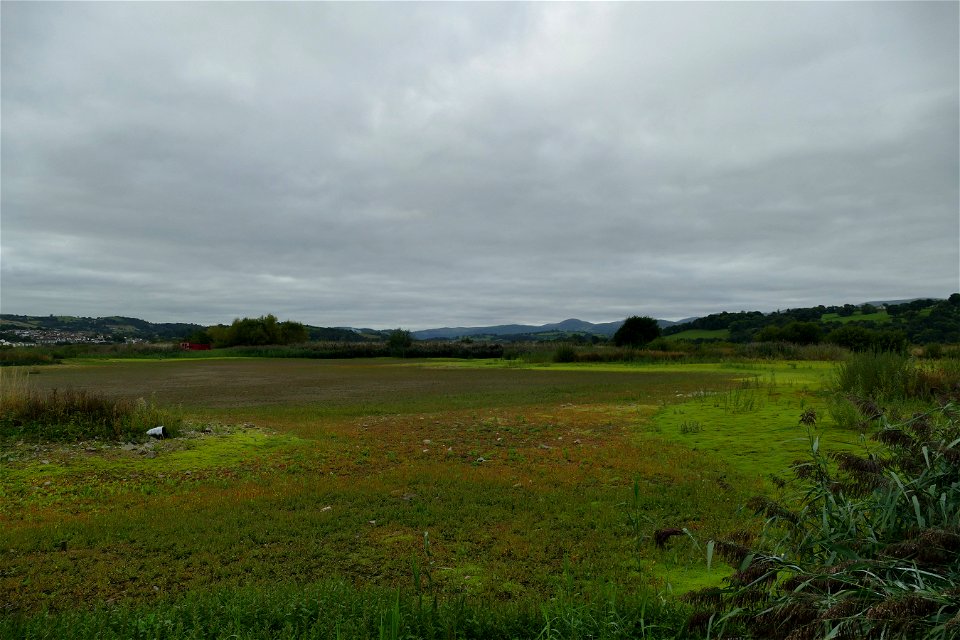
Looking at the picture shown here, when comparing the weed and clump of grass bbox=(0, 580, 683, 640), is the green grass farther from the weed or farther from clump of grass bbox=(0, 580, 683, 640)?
clump of grass bbox=(0, 580, 683, 640)

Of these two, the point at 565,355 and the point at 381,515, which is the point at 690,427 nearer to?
the point at 381,515

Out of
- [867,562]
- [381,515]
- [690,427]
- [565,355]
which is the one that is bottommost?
[381,515]

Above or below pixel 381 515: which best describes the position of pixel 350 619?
above

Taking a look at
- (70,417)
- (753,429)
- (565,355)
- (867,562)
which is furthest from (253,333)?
(867,562)

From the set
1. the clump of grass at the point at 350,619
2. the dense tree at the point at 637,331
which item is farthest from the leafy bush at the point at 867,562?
the dense tree at the point at 637,331

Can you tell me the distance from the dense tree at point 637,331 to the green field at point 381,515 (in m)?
54.1

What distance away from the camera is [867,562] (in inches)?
95.2

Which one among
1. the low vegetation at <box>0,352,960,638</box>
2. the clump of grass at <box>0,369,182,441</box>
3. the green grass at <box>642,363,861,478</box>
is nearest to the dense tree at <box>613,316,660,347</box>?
the green grass at <box>642,363,861,478</box>

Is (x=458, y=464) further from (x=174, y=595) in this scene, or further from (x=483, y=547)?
(x=174, y=595)

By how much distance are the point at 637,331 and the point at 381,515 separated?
211 feet

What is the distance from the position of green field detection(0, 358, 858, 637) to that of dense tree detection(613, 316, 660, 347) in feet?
178

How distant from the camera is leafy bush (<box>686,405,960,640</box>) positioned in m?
2.03

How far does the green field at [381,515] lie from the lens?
4.29 metres

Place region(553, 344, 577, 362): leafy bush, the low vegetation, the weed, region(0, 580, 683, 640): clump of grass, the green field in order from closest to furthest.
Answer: the low vegetation, region(0, 580, 683, 640): clump of grass, the green field, the weed, region(553, 344, 577, 362): leafy bush
